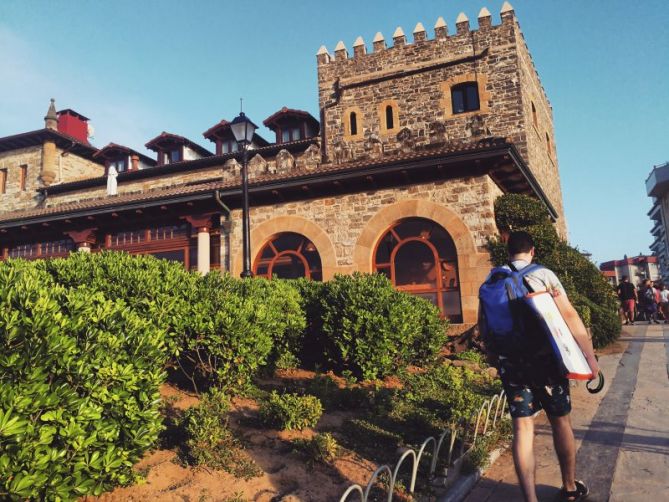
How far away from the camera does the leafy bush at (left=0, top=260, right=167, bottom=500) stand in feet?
7.82

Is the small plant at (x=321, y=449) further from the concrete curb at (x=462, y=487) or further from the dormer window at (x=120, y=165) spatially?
the dormer window at (x=120, y=165)

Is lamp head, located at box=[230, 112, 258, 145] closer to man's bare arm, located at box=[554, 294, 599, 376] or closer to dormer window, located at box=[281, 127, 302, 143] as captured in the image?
man's bare arm, located at box=[554, 294, 599, 376]

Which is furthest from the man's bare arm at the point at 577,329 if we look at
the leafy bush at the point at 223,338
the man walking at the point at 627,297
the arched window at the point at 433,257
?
the man walking at the point at 627,297

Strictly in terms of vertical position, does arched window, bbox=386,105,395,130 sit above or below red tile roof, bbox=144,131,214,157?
below

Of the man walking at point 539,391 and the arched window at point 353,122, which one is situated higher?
the arched window at point 353,122

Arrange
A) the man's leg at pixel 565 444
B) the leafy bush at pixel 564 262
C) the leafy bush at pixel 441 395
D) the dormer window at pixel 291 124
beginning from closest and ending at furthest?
the man's leg at pixel 565 444, the leafy bush at pixel 441 395, the leafy bush at pixel 564 262, the dormer window at pixel 291 124

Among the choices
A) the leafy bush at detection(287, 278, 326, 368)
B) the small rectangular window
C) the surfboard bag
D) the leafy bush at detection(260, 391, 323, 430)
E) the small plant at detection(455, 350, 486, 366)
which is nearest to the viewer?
the surfboard bag

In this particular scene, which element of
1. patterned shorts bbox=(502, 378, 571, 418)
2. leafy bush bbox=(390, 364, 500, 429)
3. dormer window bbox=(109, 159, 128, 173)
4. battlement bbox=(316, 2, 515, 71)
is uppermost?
battlement bbox=(316, 2, 515, 71)

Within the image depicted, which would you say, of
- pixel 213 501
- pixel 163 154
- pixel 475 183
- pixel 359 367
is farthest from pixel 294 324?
pixel 163 154

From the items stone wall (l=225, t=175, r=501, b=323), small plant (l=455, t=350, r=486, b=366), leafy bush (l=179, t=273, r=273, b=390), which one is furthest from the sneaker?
stone wall (l=225, t=175, r=501, b=323)

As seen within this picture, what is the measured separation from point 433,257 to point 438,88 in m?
9.96

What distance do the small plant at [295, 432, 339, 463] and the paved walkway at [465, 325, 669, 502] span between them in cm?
117

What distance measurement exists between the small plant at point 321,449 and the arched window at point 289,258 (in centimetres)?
817

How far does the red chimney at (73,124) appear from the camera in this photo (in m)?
29.2
